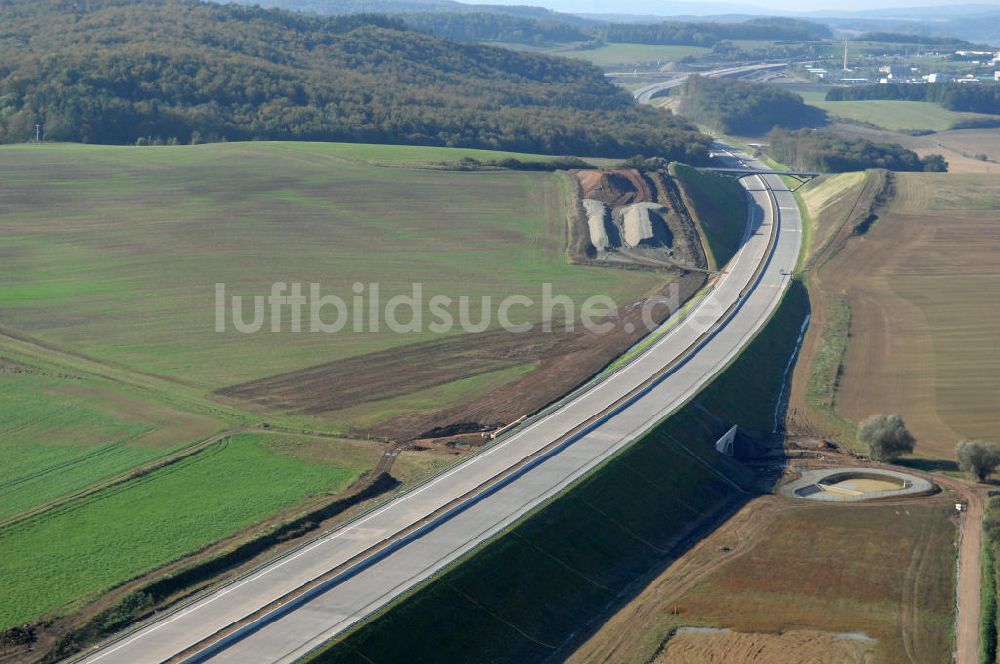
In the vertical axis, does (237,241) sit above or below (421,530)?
above

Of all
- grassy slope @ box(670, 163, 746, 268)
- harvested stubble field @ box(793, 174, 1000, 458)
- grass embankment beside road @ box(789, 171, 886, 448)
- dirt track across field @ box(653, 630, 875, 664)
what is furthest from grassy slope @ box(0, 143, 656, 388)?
dirt track across field @ box(653, 630, 875, 664)

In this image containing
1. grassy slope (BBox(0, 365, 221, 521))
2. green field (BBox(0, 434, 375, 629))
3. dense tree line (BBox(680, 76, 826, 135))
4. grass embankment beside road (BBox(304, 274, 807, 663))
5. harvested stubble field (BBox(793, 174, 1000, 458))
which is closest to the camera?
grass embankment beside road (BBox(304, 274, 807, 663))

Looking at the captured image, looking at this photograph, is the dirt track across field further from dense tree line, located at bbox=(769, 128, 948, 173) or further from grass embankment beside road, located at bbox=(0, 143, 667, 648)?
dense tree line, located at bbox=(769, 128, 948, 173)

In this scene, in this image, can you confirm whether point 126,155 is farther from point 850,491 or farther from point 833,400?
point 850,491

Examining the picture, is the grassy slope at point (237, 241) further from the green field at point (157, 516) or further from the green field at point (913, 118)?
the green field at point (913, 118)

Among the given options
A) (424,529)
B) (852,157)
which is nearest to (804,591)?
(424,529)

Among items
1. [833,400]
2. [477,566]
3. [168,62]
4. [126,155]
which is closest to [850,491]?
[833,400]

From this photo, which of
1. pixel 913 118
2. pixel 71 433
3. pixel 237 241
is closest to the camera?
pixel 71 433

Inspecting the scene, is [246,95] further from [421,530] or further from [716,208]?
[421,530]
